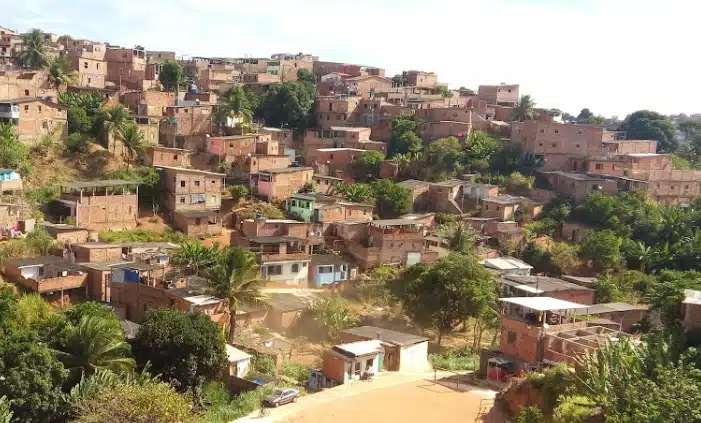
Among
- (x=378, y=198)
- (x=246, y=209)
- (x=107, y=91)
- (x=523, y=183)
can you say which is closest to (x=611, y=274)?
(x=523, y=183)

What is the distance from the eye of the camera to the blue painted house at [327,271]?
3425cm

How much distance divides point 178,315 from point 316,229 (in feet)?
46.2

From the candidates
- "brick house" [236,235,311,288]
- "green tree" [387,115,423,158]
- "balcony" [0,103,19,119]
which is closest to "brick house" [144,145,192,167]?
"balcony" [0,103,19,119]

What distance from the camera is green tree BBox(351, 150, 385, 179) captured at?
4584 centimetres

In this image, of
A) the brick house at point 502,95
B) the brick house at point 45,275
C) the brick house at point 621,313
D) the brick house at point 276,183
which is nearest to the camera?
the brick house at point 45,275

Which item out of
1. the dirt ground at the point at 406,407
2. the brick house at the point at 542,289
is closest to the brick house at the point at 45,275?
the dirt ground at the point at 406,407

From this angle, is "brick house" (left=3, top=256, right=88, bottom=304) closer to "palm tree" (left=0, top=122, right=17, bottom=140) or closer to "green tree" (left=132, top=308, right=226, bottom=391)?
"green tree" (left=132, top=308, right=226, bottom=391)

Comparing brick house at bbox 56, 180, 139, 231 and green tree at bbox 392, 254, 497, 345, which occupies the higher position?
brick house at bbox 56, 180, 139, 231

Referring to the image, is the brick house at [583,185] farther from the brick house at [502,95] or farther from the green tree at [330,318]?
the green tree at [330,318]

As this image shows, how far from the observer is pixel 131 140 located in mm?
38438

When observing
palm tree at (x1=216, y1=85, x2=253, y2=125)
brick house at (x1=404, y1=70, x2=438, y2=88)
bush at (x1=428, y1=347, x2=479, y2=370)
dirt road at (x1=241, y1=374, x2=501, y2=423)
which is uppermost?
brick house at (x1=404, y1=70, x2=438, y2=88)

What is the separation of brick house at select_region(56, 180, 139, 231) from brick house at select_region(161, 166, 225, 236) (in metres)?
1.78

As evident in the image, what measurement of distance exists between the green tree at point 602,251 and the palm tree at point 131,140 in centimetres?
2403

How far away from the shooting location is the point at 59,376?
21.0 metres
